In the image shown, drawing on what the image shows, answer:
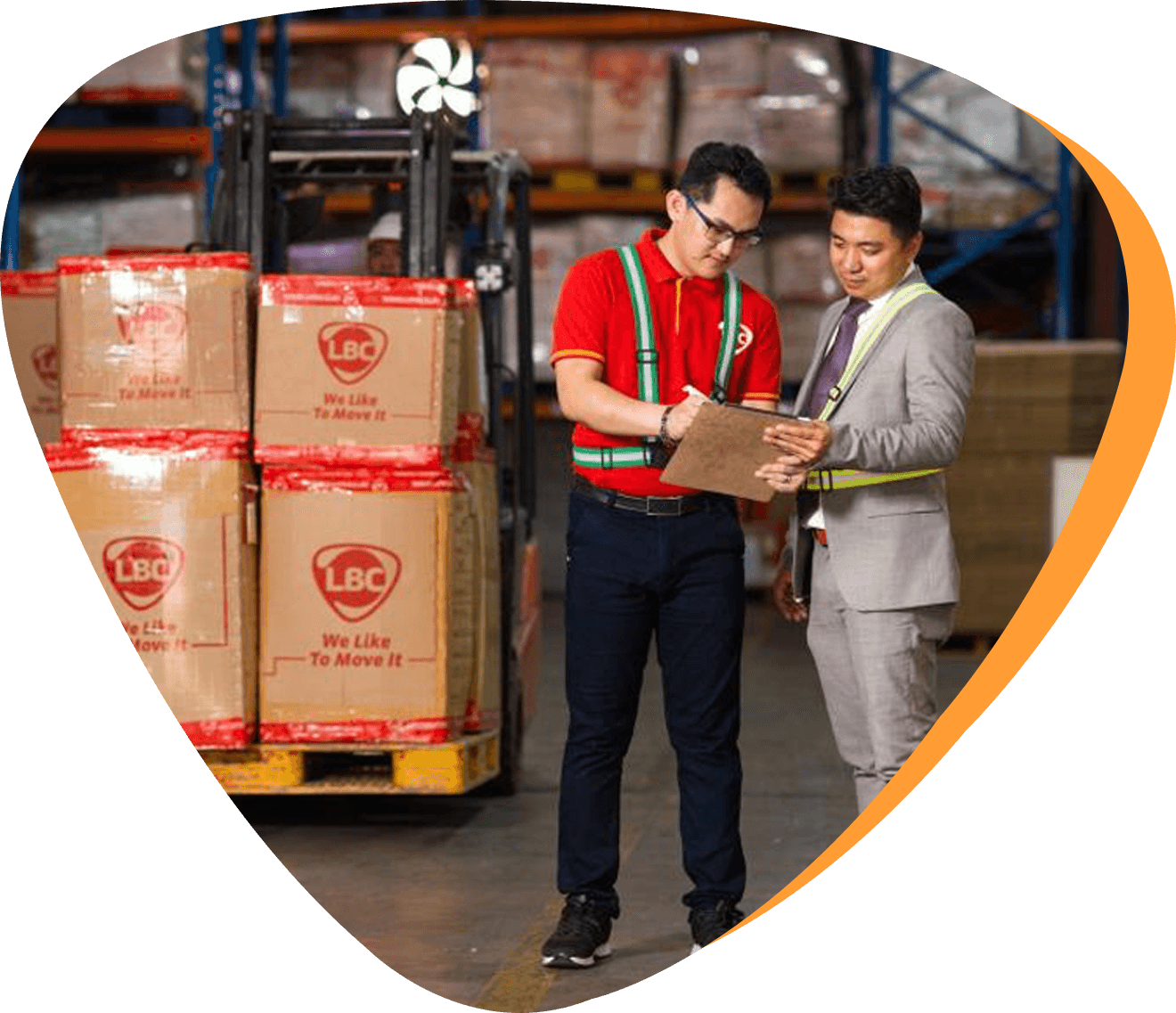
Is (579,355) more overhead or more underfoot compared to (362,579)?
more overhead

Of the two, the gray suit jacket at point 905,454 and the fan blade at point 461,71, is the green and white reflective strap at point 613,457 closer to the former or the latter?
the gray suit jacket at point 905,454

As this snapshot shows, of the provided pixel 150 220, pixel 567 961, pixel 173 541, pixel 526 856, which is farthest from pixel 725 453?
pixel 150 220

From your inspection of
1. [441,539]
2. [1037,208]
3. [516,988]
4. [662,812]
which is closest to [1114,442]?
[516,988]

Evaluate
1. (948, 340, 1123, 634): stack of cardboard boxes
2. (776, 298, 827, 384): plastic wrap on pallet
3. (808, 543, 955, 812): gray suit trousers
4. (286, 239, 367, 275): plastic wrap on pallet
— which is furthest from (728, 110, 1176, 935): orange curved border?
A: (776, 298, 827, 384): plastic wrap on pallet

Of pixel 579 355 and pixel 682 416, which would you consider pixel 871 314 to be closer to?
pixel 682 416

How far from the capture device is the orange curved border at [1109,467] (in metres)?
3.70

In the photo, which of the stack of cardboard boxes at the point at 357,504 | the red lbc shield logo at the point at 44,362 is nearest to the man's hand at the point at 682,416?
the stack of cardboard boxes at the point at 357,504

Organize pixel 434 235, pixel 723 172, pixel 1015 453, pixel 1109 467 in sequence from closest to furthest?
pixel 1109 467
pixel 723 172
pixel 434 235
pixel 1015 453

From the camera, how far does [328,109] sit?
43.1 feet

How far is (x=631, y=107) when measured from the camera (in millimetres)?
12750

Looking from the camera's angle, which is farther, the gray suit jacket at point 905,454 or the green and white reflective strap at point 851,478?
the green and white reflective strap at point 851,478

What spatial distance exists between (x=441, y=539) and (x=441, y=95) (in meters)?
1.97

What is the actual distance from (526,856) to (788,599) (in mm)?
1849

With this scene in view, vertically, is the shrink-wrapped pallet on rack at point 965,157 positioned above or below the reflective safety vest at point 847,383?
above
